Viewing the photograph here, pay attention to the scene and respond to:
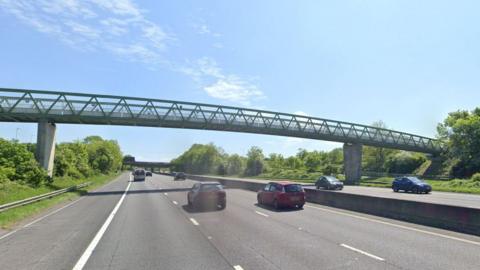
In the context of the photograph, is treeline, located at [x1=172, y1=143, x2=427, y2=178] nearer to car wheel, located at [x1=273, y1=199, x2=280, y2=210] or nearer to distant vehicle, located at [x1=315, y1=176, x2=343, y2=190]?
distant vehicle, located at [x1=315, y1=176, x2=343, y2=190]

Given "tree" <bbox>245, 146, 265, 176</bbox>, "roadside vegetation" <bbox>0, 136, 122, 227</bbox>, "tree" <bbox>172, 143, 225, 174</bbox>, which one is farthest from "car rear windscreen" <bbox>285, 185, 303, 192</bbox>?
"tree" <bbox>172, 143, 225, 174</bbox>

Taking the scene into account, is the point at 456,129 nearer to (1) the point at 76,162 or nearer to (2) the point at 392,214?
(2) the point at 392,214

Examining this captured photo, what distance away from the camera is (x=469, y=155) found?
64.8m

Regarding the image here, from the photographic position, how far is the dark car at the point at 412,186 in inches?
1471

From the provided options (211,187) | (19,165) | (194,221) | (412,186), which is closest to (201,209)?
(211,187)

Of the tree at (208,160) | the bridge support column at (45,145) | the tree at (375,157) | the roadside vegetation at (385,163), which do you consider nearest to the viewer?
the bridge support column at (45,145)

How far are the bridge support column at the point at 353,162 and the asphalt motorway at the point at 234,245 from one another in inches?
2096

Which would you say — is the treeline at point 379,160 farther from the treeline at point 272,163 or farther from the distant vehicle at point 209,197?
the distant vehicle at point 209,197

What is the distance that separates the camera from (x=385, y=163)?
92375 millimetres

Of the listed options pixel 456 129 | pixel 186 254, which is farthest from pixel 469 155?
pixel 186 254

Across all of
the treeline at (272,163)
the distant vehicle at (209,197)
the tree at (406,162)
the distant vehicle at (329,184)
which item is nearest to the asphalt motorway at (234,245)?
the distant vehicle at (209,197)

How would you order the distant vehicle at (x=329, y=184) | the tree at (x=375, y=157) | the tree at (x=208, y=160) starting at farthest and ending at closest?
the tree at (x=208, y=160), the tree at (x=375, y=157), the distant vehicle at (x=329, y=184)

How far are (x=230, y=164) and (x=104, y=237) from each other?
12168 centimetres

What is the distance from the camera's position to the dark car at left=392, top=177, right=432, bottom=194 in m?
37.4
